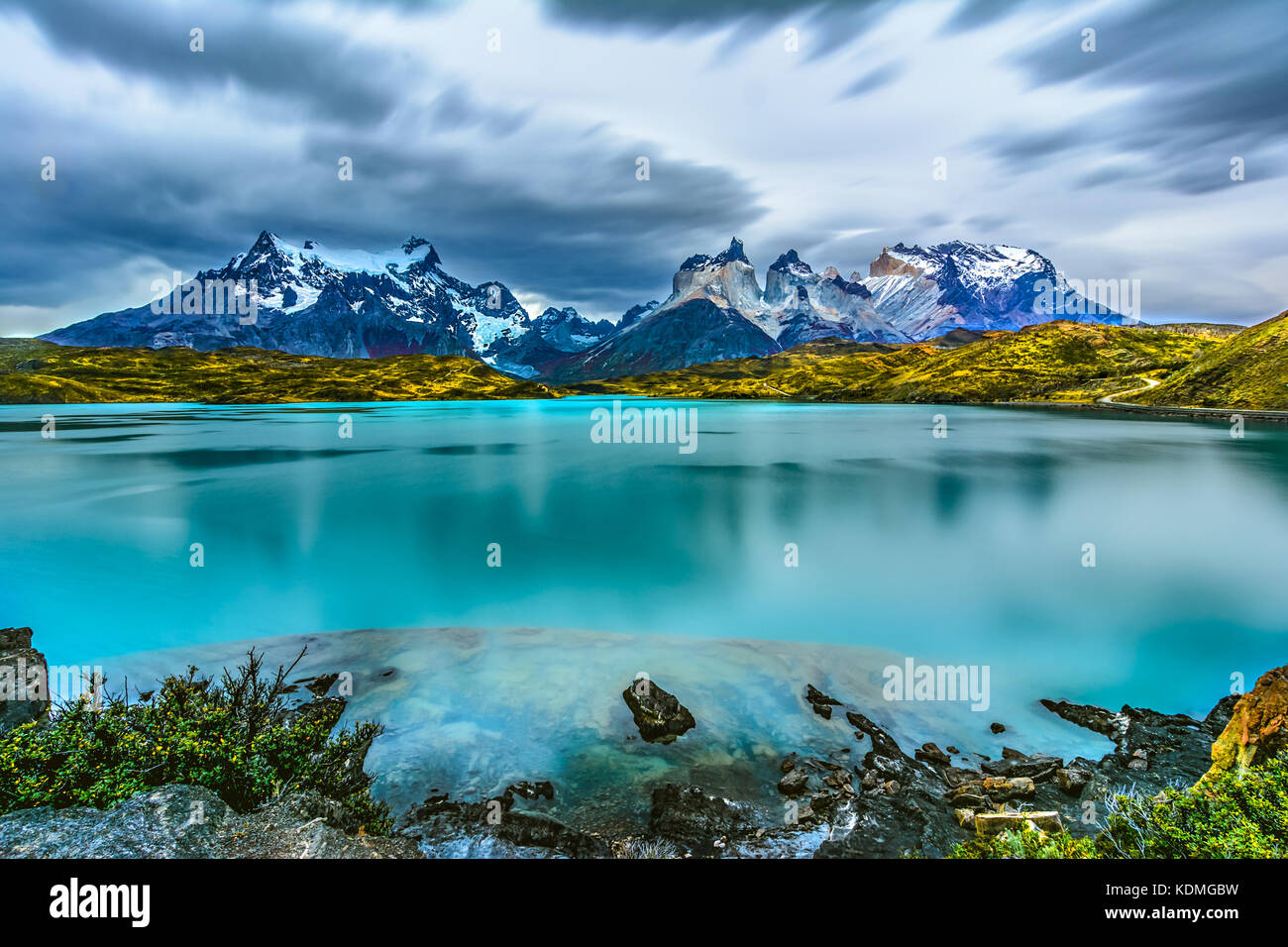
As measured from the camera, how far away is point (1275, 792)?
336 inches

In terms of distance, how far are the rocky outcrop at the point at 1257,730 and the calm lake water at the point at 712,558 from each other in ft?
13.7

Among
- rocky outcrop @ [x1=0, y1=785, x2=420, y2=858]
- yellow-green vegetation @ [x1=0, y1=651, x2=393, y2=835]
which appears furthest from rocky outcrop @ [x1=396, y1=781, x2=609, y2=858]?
yellow-green vegetation @ [x1=0, y1=651, x2=393, y2=835]

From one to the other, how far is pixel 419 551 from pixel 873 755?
2523 centimetres

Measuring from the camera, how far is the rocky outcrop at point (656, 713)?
1291 centimetres

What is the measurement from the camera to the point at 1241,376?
134 meters

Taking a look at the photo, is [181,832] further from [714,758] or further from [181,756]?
[714,758]

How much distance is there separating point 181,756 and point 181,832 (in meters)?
2.12

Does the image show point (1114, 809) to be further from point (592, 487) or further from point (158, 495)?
point (158, 495)

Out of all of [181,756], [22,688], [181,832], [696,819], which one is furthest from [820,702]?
[22,688]

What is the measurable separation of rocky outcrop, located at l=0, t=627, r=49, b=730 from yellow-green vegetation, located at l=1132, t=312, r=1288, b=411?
186 meters

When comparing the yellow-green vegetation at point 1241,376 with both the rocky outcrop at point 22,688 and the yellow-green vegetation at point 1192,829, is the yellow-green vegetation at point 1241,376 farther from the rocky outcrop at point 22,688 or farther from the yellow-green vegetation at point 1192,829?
the rocky outcrop at point 22,688

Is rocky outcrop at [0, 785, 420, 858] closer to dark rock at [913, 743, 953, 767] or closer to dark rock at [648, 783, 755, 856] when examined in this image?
dark rock at [648, 783, 755, 856]

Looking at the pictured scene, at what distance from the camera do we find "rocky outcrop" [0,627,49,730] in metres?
11.8
